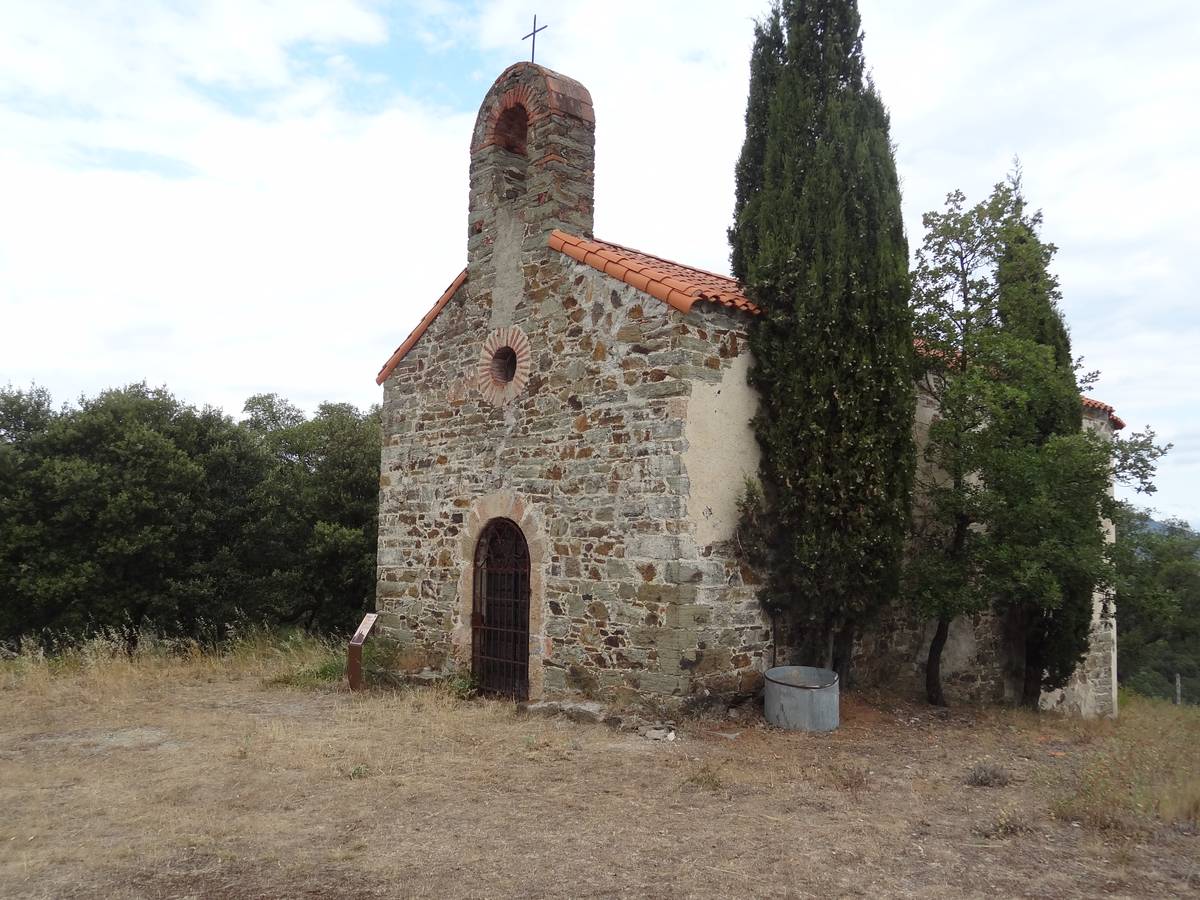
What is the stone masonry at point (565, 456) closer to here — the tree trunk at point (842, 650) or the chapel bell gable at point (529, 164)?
the chapel bell gable at point (529, 164)

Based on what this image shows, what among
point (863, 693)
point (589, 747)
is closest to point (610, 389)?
point (589, 747)

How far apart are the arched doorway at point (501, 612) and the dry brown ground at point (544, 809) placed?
0.62 m

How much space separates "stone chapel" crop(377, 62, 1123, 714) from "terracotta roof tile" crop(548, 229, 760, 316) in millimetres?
27

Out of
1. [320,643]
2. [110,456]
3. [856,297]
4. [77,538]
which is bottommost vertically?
[320,643]

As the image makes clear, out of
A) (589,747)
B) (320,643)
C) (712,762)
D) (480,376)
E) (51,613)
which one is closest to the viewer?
(712,762)

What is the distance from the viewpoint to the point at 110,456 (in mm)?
16656

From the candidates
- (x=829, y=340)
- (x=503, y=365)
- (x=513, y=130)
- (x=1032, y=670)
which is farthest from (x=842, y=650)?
(x=513, y=130)

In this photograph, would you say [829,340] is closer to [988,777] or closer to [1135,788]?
[988,777]

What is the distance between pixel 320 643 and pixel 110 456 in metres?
6.45

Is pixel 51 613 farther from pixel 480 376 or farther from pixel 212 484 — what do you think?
pixel 480 376

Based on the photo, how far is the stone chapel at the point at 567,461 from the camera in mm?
8375

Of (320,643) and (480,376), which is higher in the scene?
(480,376)

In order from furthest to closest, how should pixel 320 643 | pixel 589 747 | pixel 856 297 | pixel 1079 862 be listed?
pixel 320 643 → pixel 856 297 → pixel 589 747 → pixel 1079 862

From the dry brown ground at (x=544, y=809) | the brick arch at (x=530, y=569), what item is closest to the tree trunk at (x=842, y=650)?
the dry brown ground at (x=544, y=809)
